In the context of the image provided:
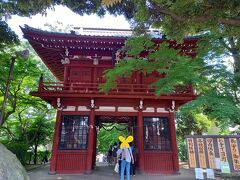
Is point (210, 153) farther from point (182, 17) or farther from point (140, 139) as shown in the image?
point (182, 17)

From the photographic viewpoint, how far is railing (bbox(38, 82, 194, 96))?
10945mm

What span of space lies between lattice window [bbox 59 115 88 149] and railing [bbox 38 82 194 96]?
5.24 ft

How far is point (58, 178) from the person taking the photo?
934cm

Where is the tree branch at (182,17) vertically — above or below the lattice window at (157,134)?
above

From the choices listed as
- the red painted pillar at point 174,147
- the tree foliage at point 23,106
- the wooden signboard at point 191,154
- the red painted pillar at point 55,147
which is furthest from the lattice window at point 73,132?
the wooden signboard at point 191,154

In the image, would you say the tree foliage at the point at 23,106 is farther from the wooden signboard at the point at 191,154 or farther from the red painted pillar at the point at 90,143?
the wooden signboard at the point at 191,154

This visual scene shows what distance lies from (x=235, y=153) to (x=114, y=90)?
21.0 feet

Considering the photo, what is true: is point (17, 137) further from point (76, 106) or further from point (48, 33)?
point (48, 33)

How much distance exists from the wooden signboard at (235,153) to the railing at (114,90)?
137 inches

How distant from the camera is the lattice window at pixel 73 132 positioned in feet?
36.0

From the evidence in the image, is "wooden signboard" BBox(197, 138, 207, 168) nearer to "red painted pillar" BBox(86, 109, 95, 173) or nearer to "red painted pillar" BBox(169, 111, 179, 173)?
"red painted pillar" BBox(169, 111, 179, 173)

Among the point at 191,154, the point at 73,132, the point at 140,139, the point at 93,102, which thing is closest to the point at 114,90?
the point at 93,102

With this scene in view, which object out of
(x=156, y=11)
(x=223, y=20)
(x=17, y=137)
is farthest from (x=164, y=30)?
(x=17, y=137)

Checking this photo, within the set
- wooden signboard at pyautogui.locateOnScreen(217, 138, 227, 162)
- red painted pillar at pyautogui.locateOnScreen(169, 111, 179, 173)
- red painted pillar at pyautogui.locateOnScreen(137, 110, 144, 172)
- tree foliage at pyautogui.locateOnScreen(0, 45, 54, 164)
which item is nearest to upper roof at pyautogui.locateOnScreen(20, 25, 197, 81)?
tree foliage at pyautogui.locateOnScreen(0, 45, 54, 164)
